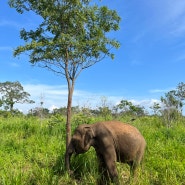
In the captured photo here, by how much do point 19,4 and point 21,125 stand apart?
461 centimetres

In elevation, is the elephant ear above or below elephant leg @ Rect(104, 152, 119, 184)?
above

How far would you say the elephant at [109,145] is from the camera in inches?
250

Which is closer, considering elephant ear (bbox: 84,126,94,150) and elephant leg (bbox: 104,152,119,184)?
elephant leg (bbox: 104,152,119,184)

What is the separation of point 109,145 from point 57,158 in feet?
6.30

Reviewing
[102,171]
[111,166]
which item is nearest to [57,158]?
[102,171]

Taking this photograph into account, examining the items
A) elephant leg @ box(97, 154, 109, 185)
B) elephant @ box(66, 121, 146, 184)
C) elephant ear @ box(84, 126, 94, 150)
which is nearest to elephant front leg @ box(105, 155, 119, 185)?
elephant @ box(66, 121, 146, 184)

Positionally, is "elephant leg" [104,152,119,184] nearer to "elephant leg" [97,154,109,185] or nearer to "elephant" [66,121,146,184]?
"elephant" [66,121,146,184]

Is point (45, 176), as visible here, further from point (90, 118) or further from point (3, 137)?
point (90, 118)

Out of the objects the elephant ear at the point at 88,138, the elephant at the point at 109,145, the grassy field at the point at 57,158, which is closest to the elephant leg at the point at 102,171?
the elephant at the point at 109,145

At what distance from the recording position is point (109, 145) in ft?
20.8

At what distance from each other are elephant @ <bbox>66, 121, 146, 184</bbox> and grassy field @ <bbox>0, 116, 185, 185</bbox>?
0.27m

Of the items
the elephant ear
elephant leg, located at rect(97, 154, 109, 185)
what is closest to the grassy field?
elephant leg, located at rect(97, 154, 109, 185)

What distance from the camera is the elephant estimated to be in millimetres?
6340

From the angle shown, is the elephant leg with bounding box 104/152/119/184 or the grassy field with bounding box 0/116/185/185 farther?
the grassy field with bounding box 0/116/185/185
